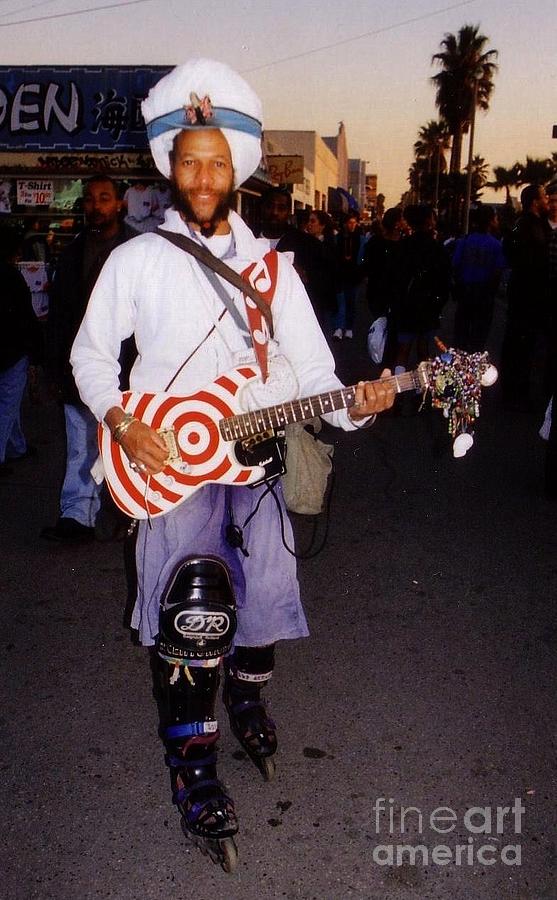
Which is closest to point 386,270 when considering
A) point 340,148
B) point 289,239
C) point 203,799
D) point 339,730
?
point 289,239

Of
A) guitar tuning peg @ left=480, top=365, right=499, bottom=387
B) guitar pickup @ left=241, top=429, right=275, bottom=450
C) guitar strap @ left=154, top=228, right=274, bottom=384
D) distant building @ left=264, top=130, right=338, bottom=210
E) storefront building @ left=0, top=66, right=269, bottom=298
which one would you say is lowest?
guitar pickup @ left=241, top=429, right=275, bottom=450

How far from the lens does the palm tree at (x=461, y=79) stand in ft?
167

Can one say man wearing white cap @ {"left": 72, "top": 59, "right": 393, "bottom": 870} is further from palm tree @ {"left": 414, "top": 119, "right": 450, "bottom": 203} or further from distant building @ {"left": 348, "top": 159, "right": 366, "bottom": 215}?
distant building @ {"left": 348, "top": 159, "right": 366, "bottom": 215}

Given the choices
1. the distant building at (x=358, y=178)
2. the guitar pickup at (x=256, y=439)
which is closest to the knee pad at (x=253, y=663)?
the guitar pickup at (x=256, y=439)

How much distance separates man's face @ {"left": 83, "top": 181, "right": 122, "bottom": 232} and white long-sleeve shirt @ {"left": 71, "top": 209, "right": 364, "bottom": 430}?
2293 millimetres

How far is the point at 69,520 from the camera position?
5020 mm

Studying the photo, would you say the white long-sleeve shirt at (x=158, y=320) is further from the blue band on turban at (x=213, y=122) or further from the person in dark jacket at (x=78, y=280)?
the person in dark jacket at (x=78, y=280)

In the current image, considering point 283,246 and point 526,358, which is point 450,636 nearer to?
point 283,246

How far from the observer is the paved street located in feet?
8.07

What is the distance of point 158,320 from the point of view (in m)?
2.44

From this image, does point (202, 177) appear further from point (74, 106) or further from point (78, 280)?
point (74, 106)

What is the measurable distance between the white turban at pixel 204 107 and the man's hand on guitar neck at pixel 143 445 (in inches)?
31.4

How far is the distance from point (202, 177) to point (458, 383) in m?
0.92

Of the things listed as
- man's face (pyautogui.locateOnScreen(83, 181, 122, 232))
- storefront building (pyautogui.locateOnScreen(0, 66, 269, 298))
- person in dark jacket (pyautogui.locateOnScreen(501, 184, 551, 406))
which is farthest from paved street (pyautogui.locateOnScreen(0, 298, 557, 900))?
storefront building (pyautogui.locateOnScreen(0, 66, 269, 298))
